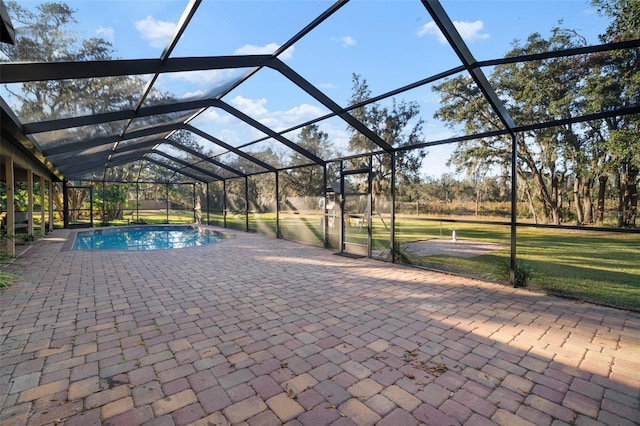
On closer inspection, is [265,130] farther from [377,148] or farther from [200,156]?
[200,156]

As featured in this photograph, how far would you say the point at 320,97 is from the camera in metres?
4.88

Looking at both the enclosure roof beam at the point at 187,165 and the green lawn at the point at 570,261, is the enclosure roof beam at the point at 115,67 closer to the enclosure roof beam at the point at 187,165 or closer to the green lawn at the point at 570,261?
the green lawn at the point at 570,261

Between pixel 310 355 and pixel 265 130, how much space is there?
540 centimetres

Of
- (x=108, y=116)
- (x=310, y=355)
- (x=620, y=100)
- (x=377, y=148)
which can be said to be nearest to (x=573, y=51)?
(x=620, y=100)

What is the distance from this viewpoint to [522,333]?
277cm

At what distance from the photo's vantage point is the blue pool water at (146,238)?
34.5 feet

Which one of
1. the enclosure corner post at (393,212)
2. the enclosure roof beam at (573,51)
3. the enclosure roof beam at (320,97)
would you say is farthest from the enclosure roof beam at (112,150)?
the enclosure roof beam at (573,51)

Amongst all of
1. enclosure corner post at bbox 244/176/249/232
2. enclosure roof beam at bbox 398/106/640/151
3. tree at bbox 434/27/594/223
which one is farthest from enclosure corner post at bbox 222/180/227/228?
enclosure roof beam at bbox 398/106/640/151

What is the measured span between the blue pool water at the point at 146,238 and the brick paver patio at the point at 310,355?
6.58 m

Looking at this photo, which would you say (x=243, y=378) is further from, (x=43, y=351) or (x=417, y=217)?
(x=417, y=217)

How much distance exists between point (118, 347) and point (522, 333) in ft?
11.8

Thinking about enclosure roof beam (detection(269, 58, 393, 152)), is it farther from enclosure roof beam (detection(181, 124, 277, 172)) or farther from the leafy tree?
enclosure roof beam (detection(181, 124, 277, 172))

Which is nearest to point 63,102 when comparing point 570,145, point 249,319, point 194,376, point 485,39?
point 249,319

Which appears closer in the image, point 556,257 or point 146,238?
point 556,257
